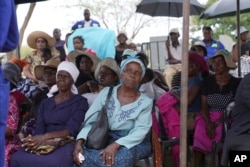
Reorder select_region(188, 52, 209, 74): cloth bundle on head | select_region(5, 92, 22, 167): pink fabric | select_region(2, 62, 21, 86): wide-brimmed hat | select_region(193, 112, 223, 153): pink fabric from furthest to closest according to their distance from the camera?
select_region(188, 52, 209, 74): cloth bundle on head
select_region(193, 112, 223, 153): pink fabric
select_region(2, 62, 21, 86): wide-brimmed hat
select_region(5, 92, 22, 167): pink fabric

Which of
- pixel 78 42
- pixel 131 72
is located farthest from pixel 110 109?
pixel 78 42

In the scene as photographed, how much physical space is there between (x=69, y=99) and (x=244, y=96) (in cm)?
159

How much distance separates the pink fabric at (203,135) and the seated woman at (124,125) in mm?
816

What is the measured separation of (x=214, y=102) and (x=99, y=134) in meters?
1.41

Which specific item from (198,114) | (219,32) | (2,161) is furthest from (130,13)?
(2,161)

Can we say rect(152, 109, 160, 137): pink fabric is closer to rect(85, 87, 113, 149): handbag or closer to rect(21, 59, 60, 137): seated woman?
rect(85, 87, 113, 149): handbag

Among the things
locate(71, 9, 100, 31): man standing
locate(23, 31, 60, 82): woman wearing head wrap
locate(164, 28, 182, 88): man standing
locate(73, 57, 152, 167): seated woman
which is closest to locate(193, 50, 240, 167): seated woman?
locate(73, 57, 152, 167): seated woman

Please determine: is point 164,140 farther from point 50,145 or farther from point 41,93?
point 41,93

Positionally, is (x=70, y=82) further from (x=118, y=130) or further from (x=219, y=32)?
(x=219, y=32)

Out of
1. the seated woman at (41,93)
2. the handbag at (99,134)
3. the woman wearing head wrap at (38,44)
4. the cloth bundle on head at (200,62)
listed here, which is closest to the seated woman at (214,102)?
the cloth bundle on head at (200,62)

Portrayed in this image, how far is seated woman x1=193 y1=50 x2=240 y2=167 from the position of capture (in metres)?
4.52

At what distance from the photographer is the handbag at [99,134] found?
3.79 metres

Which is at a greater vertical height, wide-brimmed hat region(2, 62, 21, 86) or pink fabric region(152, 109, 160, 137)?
wide-brimmed hat region(2, 62, 21, 86)

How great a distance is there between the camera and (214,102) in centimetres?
462
